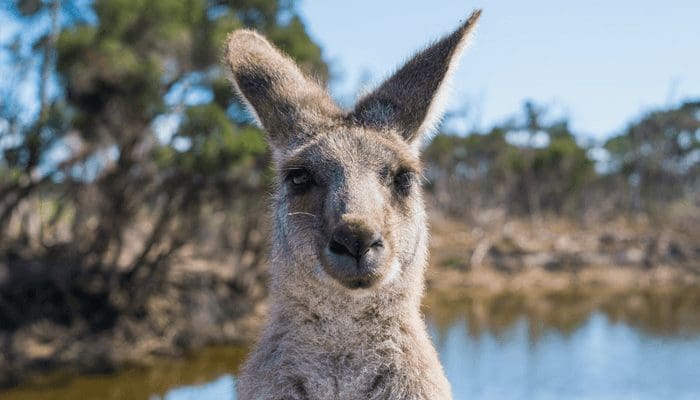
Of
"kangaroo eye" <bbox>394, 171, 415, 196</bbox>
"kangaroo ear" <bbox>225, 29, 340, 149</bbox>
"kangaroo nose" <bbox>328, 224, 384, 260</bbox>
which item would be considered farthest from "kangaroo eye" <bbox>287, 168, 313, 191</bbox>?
"kangaroo nose" <bbox>328, 224, 384, 260</bbox>

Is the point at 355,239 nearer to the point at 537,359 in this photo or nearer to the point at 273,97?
the point at 273,97

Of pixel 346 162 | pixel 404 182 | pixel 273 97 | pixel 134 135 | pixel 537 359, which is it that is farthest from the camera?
pixel 537 359

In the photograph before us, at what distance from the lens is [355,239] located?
2.43 meters

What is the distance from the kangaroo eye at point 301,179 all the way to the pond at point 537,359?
8911 millimetres

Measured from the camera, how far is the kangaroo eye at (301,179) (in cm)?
291

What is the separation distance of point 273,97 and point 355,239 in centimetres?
105

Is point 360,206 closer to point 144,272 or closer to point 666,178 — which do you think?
point 144,272

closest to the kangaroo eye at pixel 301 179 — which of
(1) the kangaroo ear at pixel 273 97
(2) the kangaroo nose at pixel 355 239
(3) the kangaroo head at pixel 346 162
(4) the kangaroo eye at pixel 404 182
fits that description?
(3) the kangaroo head at pixel 346 162

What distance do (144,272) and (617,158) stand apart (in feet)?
155

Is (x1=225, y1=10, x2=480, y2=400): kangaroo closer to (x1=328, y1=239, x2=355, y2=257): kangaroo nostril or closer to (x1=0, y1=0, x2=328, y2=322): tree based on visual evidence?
(x1=328, y1=239, x2=355, y2=257): kangaroo nostril

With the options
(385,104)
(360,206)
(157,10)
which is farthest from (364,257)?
(157,10)

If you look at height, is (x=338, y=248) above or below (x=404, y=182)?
below

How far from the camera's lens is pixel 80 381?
48.1ft

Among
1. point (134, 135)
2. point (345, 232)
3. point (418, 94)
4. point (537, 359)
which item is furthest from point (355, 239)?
point (537, 359)
